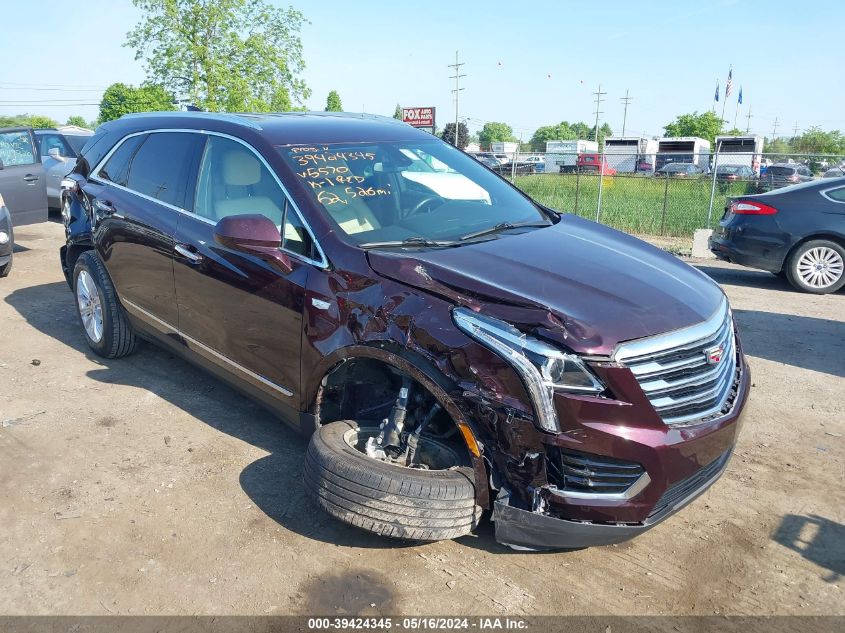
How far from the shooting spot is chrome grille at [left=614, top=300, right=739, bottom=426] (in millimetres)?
2729

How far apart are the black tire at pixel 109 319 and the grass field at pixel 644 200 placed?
37.7 feet

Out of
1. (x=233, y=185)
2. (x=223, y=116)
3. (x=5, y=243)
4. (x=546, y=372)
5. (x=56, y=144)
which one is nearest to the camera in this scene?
(x=546, y=372)

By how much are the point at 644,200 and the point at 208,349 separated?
14983 mm

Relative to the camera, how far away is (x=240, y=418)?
4551mm

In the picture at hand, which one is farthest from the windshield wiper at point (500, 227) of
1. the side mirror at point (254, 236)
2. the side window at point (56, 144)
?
the side window at point (56, 144)

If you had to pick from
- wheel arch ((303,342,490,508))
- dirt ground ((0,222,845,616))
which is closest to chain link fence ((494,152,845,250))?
dirt ground ((0,222,845,616))

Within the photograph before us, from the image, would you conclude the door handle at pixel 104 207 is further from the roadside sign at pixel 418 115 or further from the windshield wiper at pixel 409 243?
the roadside sign at pixel 418 115

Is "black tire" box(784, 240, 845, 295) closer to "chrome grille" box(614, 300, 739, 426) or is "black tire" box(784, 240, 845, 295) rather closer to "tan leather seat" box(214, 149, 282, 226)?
"chrome grille" box(614, 300, 739, 426)

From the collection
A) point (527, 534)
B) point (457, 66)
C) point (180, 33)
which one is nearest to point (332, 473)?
point (527, 534)

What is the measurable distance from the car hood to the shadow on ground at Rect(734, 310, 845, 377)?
281cm

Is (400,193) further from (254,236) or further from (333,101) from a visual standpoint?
(333,101)

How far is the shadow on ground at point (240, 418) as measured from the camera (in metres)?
3.41

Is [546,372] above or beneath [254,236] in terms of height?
beneath

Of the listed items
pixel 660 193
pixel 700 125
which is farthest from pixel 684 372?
pixel 700 125
